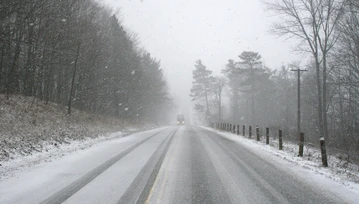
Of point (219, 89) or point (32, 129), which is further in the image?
point (219, 89)

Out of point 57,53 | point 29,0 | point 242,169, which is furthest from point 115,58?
point 242,169

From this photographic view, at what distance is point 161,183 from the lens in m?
5.99

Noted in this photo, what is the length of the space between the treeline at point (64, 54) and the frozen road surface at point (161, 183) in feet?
37.6

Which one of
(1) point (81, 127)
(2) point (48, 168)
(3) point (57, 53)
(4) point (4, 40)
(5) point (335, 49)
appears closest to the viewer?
(2) point (48, 168)

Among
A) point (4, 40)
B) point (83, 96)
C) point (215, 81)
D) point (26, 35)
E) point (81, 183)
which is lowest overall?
point (81, 183)

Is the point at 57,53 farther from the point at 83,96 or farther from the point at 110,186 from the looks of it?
the point at 110,186

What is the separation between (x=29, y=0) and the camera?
1659 cm

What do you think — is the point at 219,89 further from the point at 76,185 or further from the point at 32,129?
the point at 76,185

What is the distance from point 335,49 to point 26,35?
26485 mm

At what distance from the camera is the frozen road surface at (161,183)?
5.06 m

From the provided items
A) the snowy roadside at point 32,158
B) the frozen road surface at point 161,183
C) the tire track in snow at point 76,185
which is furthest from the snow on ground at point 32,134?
the tire track in snow at point 76,185

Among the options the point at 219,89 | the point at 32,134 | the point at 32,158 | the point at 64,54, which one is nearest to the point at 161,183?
the point at 32,158

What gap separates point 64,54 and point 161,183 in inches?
758

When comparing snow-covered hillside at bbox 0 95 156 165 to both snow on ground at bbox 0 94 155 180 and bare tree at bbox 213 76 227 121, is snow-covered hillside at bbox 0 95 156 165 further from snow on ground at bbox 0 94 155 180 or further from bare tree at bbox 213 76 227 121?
bare tree at bbox 213 76 227 121
